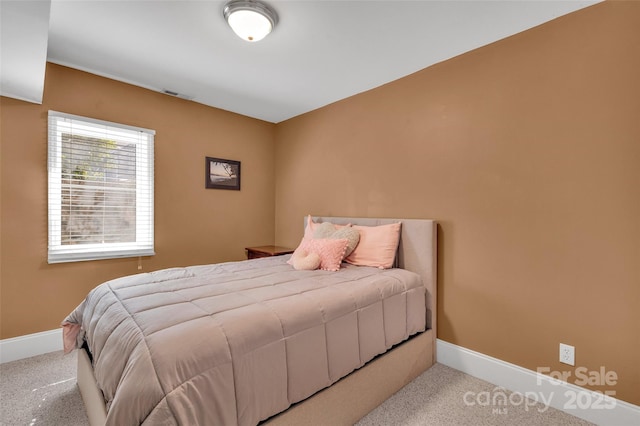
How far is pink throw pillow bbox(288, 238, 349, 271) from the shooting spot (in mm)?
2459

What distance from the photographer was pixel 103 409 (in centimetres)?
131

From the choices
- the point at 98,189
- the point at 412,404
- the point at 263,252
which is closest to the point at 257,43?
the point at 98,189

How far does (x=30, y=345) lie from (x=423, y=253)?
3.39m

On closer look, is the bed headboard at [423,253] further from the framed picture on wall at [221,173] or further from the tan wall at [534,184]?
the framed picture on wall at [221,173]

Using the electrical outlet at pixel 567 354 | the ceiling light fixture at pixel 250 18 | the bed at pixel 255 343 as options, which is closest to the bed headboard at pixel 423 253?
the bed at pixel 255 343

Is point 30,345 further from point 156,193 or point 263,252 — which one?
point 263,252

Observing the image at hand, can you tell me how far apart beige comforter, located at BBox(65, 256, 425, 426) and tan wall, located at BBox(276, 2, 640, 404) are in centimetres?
70

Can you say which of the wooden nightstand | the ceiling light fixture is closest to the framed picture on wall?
the wooden nightstand

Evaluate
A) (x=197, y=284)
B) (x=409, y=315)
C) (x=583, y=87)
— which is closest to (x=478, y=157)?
(x=583, y=87)

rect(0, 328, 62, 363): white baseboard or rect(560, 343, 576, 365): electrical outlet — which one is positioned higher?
rect(560, 343, 576, 365): electrical outlet

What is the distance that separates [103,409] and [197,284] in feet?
2.43

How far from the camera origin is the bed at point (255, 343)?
110cm

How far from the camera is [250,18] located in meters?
1.86

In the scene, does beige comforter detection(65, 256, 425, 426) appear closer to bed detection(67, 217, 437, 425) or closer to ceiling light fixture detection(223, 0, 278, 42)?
bed detection(67, 217, 437, 425)
